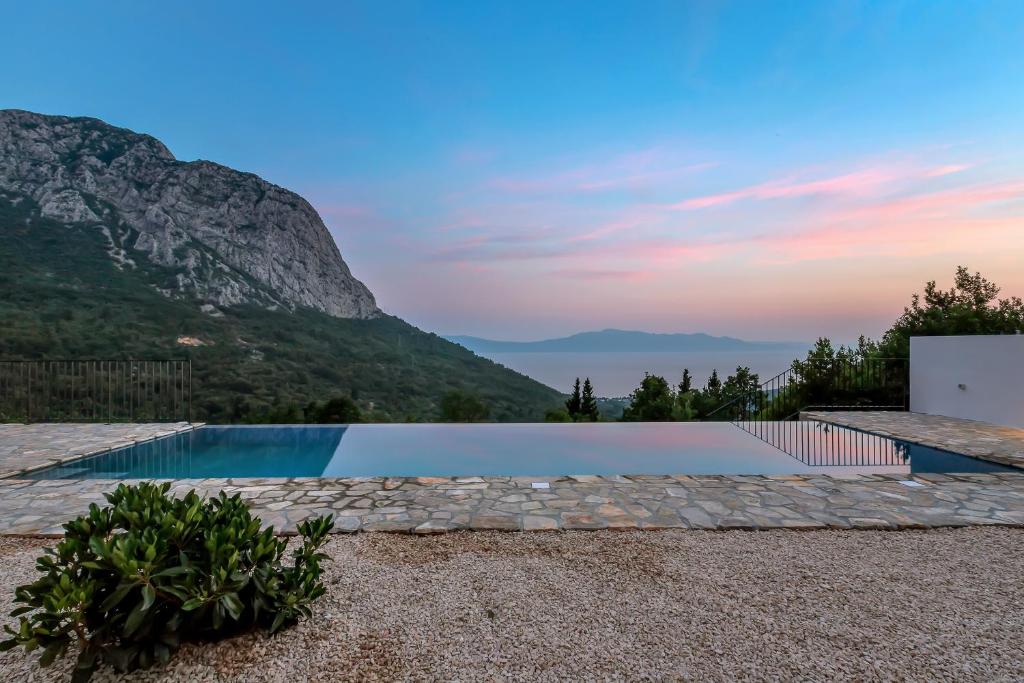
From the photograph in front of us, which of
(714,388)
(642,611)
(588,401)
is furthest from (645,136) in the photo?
(642,611)

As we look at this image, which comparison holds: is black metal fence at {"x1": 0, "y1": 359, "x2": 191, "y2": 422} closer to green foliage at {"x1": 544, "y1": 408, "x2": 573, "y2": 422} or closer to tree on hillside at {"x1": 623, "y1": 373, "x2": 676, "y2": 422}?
green foliage at {"x1": 544, "y1": 408, "x2": 573, "y2": 422}

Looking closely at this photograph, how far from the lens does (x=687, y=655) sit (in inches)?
78.9

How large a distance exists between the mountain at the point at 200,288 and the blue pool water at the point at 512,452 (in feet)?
16.9

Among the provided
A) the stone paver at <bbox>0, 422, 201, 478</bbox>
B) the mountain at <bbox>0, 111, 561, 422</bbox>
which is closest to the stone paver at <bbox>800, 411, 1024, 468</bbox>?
the mountain at <bbox>0, 111, 561, 422</bbox>

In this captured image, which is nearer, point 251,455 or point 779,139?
point 251,455

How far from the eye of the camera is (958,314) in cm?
1170

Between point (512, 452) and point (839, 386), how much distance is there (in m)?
7.54

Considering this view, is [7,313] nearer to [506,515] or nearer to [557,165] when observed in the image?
[557,165]

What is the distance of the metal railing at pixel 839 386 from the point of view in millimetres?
10227

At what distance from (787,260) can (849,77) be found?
13.1 feet

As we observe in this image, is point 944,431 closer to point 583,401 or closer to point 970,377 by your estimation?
point 970,377

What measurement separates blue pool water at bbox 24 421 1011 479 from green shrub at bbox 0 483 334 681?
3.92 m

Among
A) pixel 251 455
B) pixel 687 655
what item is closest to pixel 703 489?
pixel 687 655

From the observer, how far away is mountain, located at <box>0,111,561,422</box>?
16.8m
